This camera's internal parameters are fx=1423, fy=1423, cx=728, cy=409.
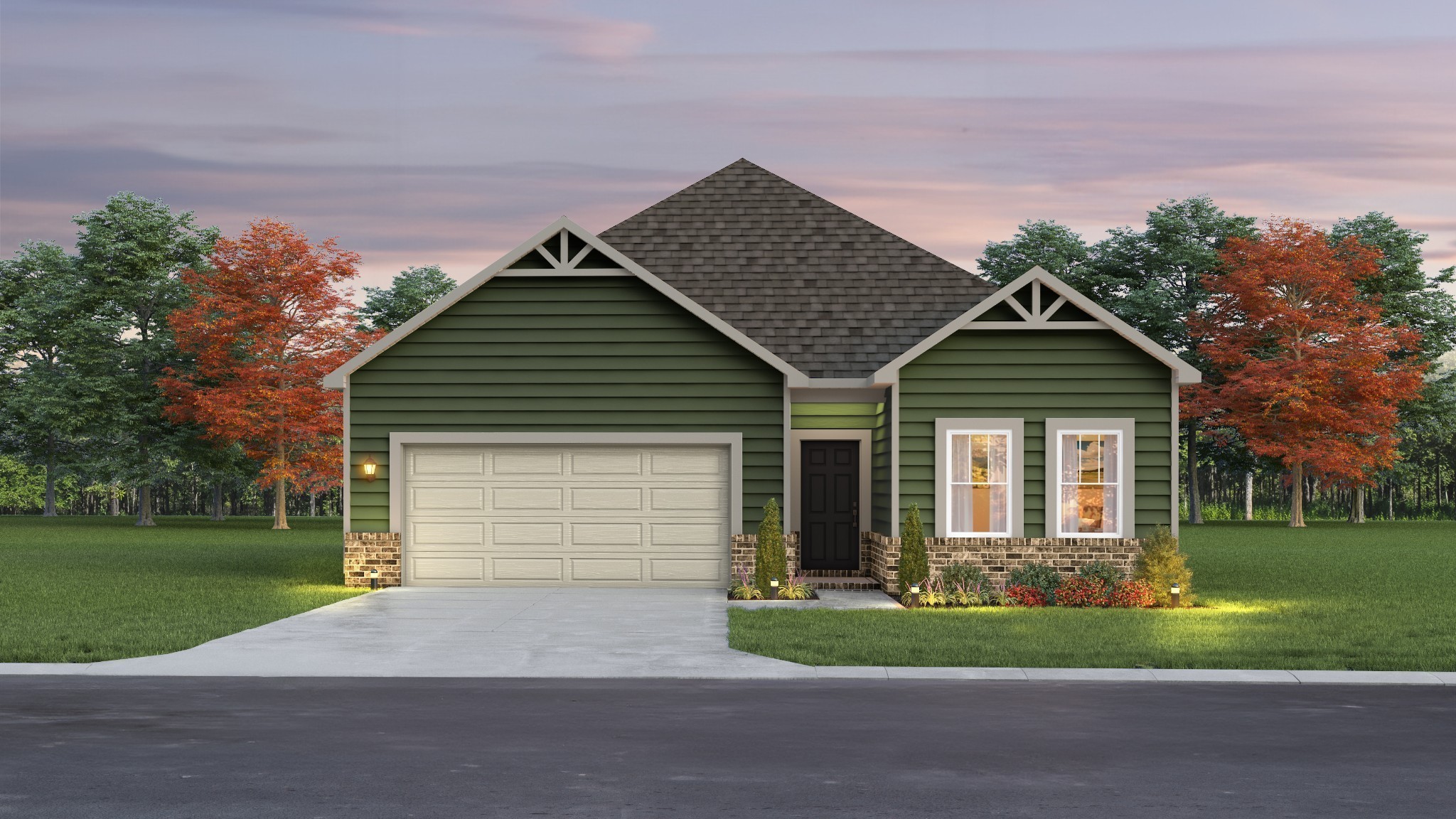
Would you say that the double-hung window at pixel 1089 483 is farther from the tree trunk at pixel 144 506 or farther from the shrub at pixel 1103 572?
the tree trunk at pixel 144 506

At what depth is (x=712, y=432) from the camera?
22.0 metres

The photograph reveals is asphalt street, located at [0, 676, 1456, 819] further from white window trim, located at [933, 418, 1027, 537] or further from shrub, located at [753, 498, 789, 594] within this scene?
white window trim, located at [933, 418, 1027, 537]

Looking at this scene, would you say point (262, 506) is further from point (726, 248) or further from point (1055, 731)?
point (1055, 731)

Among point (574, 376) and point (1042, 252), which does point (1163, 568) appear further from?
point (1042, 252)

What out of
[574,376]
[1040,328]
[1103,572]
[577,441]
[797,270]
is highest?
[797,270]

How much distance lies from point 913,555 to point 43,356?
49991 mm

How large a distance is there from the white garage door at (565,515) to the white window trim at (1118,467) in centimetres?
498

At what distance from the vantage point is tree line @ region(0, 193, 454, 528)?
159ft

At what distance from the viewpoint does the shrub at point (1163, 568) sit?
19.9 metres

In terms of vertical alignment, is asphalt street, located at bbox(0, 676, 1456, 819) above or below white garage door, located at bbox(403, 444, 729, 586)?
below

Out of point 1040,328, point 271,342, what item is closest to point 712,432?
point 1040,328

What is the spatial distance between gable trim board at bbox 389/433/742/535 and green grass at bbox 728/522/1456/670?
3.59m

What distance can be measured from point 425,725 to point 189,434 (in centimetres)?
4584

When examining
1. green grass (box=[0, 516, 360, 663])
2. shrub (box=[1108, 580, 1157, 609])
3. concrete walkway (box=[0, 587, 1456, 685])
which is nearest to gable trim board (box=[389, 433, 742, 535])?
green grass (box=[0, 516, 360, 663])
